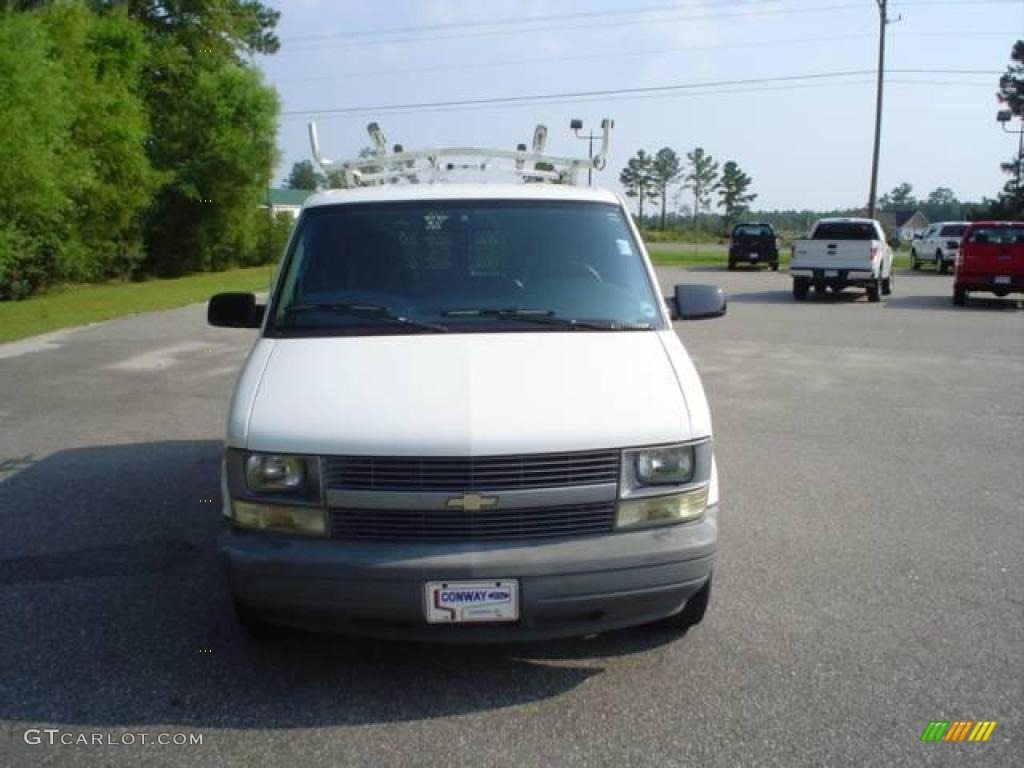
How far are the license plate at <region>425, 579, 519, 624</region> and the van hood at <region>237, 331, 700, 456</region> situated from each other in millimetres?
474

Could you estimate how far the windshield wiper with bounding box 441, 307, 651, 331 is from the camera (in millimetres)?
4279

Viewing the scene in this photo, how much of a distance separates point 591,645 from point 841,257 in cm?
1922

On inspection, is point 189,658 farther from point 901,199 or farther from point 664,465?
point 901,199

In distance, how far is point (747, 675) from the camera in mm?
3732

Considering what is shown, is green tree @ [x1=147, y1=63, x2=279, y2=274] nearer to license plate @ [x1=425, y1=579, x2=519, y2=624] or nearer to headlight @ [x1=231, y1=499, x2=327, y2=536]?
headlight @ [x1=231, y1=499, x2=327, y2=536]

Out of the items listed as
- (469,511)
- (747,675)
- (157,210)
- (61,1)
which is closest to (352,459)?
(469,511)

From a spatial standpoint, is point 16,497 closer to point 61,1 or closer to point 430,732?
point 430,732

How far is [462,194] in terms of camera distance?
4.96 meters

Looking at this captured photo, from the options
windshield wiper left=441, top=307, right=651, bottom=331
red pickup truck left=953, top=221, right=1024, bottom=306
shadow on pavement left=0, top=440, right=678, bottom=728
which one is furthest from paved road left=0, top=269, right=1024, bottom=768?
red pickup truck left=953, top=221, right=1024, bottom=306

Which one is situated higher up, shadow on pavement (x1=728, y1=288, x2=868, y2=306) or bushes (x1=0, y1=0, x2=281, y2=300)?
bushes (x1=0, y1=0, x2=281, y2=300)

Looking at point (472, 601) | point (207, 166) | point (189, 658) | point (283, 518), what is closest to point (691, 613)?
point (472, 601)

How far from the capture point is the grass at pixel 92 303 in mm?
15811

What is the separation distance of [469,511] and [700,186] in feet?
339

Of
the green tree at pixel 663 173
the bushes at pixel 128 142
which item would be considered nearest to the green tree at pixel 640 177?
the green tree at pixel 663 173
